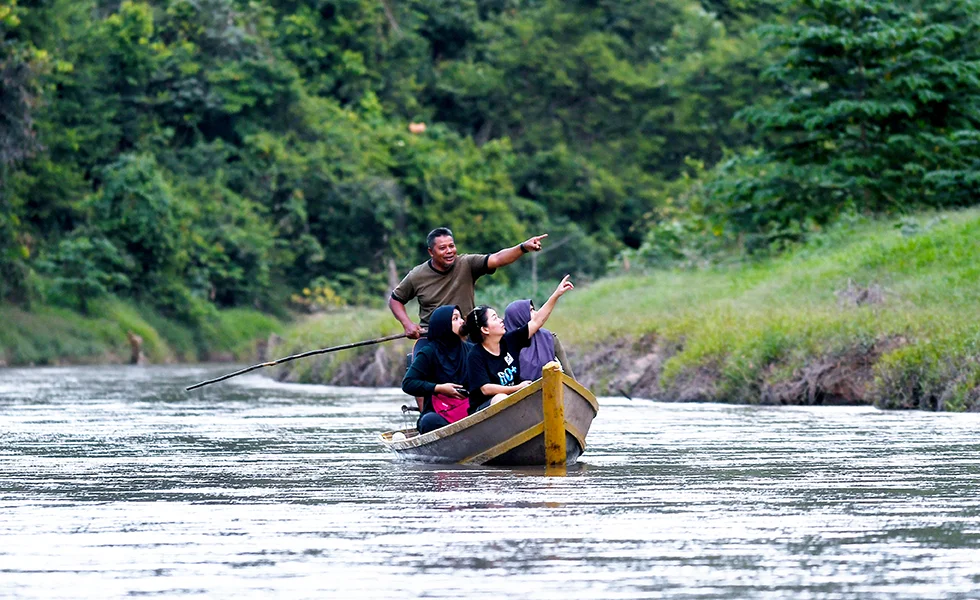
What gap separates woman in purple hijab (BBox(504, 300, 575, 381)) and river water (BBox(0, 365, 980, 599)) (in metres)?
0.89

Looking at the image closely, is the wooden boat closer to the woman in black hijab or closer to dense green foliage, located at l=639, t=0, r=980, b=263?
the woman in black hijab

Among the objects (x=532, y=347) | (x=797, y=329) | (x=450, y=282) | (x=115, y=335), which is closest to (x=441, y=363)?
(x=532, y=347)

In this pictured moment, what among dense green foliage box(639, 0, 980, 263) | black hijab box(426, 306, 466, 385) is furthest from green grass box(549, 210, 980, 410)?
black hijab box(426, 306, 466, 385)

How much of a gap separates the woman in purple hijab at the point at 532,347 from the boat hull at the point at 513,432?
58cm

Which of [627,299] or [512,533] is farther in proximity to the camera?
[627,299]

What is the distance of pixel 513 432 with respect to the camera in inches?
485

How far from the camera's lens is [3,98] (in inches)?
1548

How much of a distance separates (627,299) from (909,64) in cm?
617

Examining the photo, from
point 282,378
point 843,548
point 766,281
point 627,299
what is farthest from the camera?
point 282,378

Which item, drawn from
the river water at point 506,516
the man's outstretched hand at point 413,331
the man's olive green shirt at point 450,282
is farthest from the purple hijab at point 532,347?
the river water at point 506,516

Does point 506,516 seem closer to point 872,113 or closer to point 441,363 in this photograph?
point 441,363

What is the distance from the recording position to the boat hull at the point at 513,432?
12.2 meters

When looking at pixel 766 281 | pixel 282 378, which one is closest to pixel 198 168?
pixel 282 378

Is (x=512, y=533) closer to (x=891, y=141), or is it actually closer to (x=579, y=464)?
(x=579, y=464)
